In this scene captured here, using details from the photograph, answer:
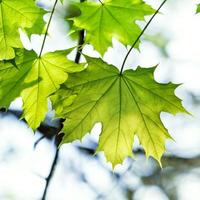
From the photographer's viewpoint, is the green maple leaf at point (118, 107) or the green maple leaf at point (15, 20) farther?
the green maple leaf at point (118, 107)

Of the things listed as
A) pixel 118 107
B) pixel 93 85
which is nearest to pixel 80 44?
pixel 93 85

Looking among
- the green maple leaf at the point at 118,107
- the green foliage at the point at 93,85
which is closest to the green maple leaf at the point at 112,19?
the green foliage at the point at 93,85

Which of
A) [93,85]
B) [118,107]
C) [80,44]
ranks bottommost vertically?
[118,107]

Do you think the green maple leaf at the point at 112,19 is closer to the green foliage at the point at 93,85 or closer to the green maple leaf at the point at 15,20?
the green foliage at the point at 93,85

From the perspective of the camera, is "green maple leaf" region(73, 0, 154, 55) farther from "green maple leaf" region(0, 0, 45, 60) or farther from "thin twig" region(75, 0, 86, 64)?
"green maple leaf" region(0, 0, 45, 60)

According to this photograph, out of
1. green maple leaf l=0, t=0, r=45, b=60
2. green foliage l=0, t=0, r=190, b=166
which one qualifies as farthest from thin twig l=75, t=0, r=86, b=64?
green maple leaf l=0, t=0, r=45, b=60

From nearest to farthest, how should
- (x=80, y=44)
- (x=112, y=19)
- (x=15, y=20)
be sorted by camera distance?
(x=15, y=20) < (x=80, y=44) < (x=112, y=19)

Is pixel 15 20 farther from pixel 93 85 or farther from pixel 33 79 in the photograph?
pixel 93 85
